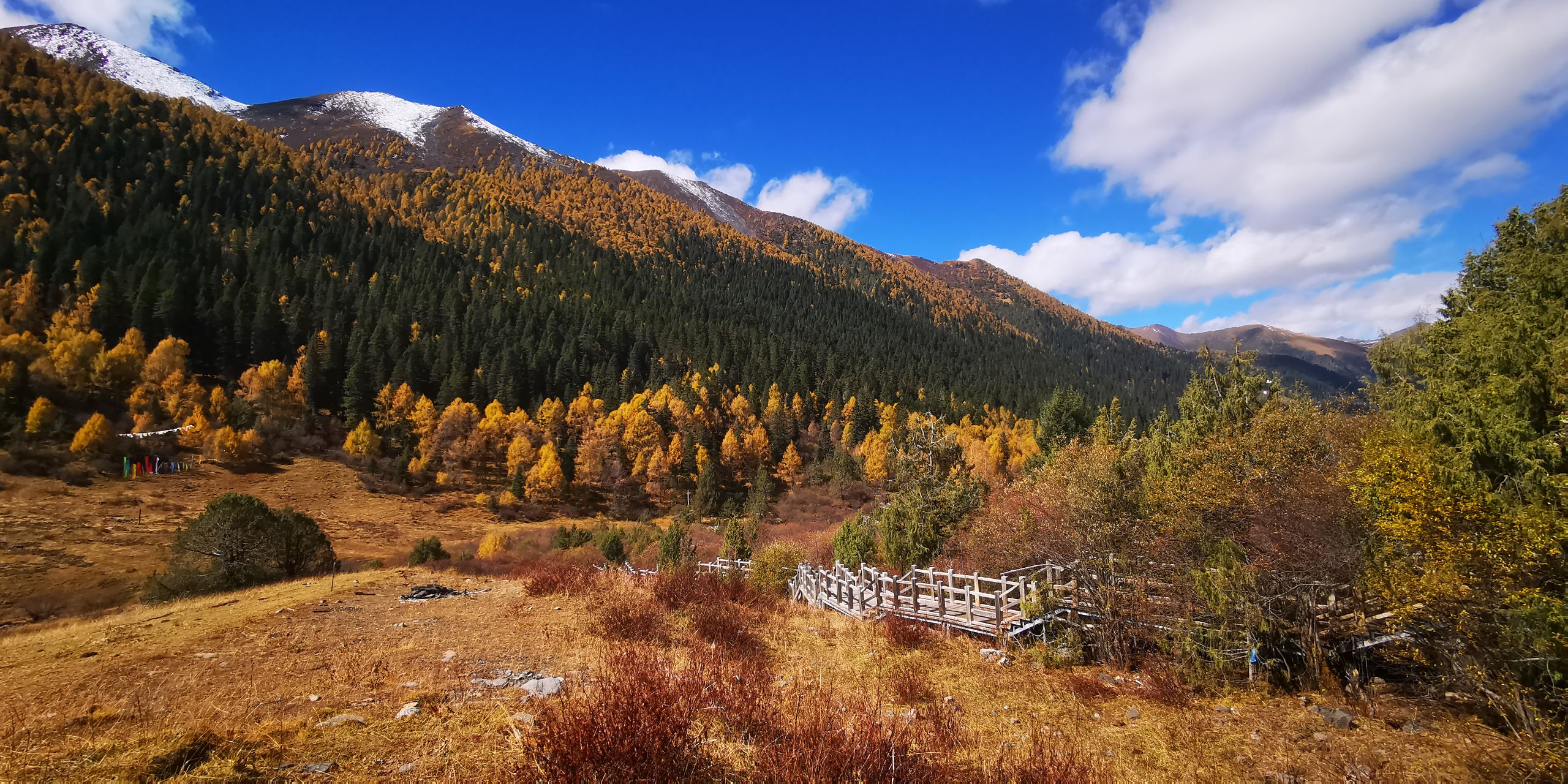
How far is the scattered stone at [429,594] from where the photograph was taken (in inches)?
720

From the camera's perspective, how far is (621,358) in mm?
119625

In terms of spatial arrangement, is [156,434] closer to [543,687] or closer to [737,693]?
[543,687]

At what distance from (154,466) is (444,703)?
76.7 metres

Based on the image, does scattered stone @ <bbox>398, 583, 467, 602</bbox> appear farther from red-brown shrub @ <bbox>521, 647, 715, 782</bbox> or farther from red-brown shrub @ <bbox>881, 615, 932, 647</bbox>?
red-brown shrub @ <bbox>521, 647, 715, 782</bbox>

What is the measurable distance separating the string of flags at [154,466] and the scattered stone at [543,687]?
2873 inches

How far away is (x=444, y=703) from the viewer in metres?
8.15

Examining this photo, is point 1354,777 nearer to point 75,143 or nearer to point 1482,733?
point 1482,733

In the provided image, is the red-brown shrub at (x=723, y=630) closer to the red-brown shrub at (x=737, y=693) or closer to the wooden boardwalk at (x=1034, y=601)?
the red-brown shrub at (x=737, y=693)

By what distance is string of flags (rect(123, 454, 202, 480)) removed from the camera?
5569cm

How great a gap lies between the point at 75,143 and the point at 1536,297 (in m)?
218

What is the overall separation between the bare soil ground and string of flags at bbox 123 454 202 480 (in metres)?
56.6

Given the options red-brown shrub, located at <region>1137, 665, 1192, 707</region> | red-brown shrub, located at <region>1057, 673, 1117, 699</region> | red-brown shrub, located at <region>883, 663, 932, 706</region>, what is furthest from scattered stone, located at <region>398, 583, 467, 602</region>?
red-brown shrub, located at <region>1137, 665, 1192, 707</region>

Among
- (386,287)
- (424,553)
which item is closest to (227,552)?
(424,553)

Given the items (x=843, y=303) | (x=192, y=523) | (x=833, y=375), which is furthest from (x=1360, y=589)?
(x=843, y=303)
